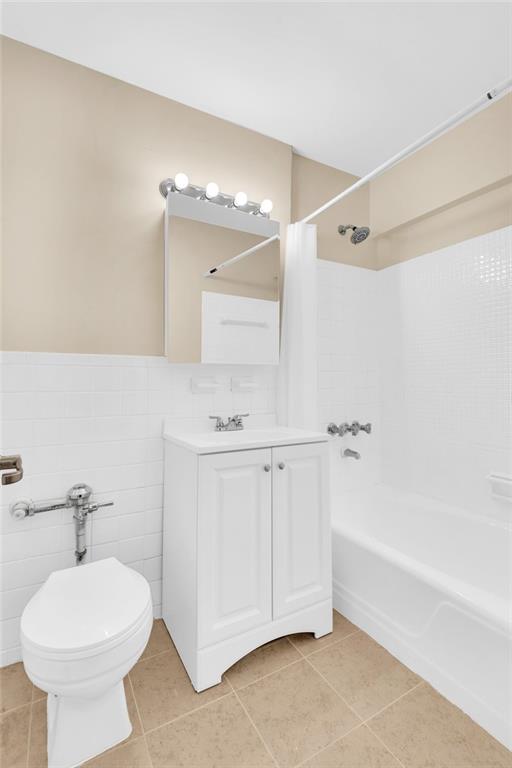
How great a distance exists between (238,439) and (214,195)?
1237mm

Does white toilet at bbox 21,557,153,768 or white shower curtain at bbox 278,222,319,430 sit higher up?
white shower curtain at bbox 278,222,319,430

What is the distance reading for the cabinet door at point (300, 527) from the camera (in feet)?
5.20

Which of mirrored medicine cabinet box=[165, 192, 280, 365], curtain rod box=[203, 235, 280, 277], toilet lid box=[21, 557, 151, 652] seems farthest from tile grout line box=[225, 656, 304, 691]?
curtain rod box=[203, 235, 280, 277]

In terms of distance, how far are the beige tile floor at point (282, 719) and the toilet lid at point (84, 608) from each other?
44cm

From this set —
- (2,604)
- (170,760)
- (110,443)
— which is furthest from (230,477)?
(2,604)

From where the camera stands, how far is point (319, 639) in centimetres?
169

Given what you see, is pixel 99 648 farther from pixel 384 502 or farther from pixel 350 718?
pixel 384 502

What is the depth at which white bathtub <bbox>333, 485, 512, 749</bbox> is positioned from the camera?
1229 millimetres

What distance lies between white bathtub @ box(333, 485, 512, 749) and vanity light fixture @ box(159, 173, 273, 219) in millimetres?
1743

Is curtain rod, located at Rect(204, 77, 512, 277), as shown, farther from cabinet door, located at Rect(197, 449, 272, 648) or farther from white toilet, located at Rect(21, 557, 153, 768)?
white toilet, located at Rect(21, 557, 153, 768)

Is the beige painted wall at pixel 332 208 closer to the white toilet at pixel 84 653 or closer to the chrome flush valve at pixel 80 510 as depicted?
the chrome flush valve at pixel 80 510

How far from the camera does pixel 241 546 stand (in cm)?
149

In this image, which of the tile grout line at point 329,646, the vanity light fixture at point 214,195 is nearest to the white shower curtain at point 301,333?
the vanity light fixture at point 214,195

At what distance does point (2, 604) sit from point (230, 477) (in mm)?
1061
